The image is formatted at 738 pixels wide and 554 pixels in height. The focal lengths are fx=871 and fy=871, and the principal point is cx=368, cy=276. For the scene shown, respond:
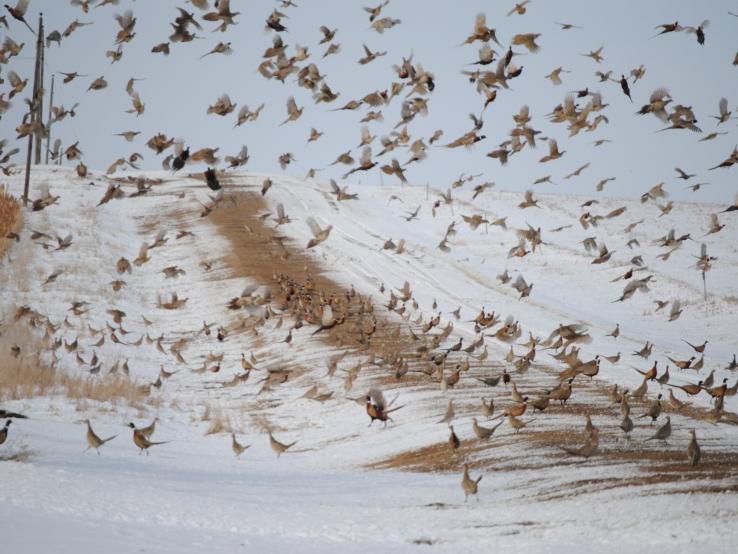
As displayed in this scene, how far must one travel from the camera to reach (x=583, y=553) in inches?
240

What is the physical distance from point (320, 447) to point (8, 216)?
72.6ft

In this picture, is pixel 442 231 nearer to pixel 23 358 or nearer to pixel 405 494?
pixel 23 358

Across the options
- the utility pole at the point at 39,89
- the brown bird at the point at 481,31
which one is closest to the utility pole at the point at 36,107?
the utility pole at the point at 39,89

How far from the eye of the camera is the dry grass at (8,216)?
2806 centimetres

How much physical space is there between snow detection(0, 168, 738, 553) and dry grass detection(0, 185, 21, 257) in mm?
695

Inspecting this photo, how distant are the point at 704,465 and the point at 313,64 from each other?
300 inches

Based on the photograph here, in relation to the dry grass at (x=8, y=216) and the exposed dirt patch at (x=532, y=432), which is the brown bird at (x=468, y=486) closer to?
the exposed dirt patch at (x=532, y=432)

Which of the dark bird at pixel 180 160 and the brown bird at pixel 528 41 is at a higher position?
the brown bird at pixel 528 41

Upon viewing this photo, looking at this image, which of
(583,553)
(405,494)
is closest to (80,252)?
(405,494)

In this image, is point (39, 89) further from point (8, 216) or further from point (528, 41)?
point (8, 216)

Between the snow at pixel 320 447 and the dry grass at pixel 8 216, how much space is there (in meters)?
0.69

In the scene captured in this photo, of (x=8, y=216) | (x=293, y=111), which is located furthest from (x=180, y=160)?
(x=8, y=216)

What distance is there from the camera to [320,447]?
1151 cm

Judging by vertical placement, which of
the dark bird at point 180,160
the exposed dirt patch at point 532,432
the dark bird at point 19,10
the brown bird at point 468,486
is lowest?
the exposed dirt patch at point 532,432
